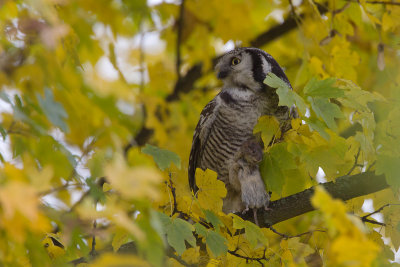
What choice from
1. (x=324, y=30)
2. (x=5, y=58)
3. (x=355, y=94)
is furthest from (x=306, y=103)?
(x=5, y=58)

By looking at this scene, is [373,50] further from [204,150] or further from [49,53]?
[49,53]

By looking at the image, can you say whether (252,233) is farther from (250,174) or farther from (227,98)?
(227,98)

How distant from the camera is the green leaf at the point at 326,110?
204 centimetres

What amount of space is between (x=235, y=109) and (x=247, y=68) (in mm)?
318

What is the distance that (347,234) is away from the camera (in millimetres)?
1227

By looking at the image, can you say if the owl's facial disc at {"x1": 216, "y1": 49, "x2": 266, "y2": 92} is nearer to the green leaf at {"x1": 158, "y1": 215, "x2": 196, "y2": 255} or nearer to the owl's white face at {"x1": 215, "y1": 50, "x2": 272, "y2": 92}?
the owl's white face at {"x1": 215, "y1": 50, "x2": 272, "y2": 92}

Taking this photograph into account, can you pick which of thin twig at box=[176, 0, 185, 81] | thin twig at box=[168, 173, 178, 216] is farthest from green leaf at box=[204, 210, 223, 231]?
thin twig at box=[176, 0, 185, 81]

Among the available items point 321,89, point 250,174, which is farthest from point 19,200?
point 250,174

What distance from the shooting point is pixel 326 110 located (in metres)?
2.06

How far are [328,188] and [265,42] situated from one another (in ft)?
8.19

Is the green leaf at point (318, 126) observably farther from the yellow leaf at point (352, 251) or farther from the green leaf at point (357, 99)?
the yellow leaf at point (352, 251)

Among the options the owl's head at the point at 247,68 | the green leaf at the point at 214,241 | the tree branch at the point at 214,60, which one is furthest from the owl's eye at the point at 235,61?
the green leaf at the point at 214,241

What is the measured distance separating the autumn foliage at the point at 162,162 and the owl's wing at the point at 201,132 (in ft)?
0.31

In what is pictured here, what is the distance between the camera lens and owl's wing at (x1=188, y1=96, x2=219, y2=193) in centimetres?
335
